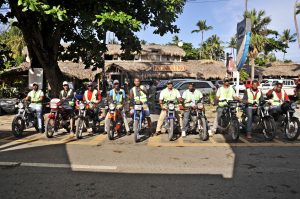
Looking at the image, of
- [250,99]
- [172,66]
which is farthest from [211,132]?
[172,66]

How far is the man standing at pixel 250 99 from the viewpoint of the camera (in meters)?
9.39

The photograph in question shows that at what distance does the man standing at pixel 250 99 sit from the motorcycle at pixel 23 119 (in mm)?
6511

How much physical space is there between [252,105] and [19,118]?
6847 millimetres

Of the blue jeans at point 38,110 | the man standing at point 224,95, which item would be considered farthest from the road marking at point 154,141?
the blue jeans at point 38,110

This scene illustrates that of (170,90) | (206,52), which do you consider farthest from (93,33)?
(206,52)

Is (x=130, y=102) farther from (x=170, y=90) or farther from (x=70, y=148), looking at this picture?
(x=70, y=148)

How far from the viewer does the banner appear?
42.6 feet

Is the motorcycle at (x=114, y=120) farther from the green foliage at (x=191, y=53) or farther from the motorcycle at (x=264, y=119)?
the green foliage at (x=191, y=53)

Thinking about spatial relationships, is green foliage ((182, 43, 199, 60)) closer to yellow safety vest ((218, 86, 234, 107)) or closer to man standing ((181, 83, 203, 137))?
yellow safety vest ((218, 86, 234, 107))

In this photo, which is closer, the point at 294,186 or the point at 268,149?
the point at 294,186

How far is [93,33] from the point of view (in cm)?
1346

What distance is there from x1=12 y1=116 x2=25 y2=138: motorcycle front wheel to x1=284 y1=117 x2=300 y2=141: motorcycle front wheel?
24.9 feet

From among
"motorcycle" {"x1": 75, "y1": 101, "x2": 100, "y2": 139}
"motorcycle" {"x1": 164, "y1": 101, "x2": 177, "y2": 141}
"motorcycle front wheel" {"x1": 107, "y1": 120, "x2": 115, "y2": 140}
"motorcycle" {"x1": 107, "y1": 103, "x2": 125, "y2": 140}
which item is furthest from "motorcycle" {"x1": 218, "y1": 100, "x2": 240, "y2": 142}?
"motorcycle" {"x1": 75, "y1": 101, "x2": 100, "y2": 139}

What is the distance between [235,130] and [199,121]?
1.02 metres
